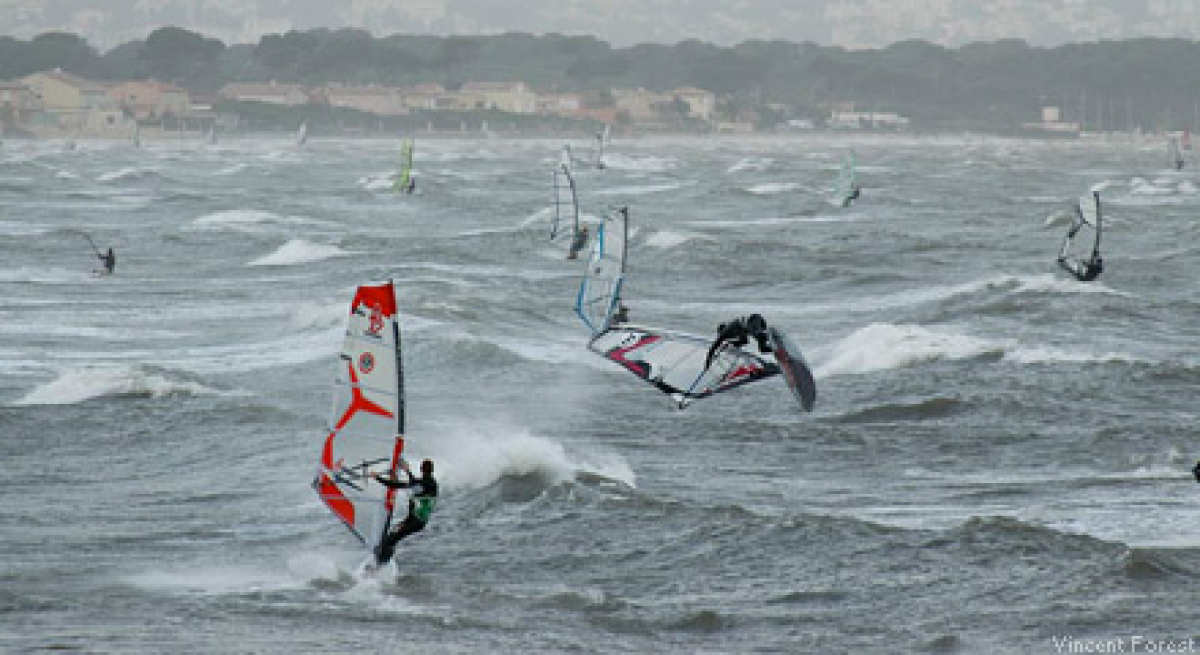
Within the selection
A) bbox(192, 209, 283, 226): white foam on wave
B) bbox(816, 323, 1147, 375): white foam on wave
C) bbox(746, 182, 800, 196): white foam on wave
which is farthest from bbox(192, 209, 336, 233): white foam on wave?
bbox(816, 323, 1147, 375): white foam on wave

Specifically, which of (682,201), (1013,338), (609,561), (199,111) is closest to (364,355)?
(609,561)

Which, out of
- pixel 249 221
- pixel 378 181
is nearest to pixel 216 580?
pixel 249 221

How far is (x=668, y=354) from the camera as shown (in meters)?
20.7

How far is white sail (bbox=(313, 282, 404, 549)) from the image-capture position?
13.0 meters

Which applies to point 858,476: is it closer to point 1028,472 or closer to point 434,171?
point 1028,472

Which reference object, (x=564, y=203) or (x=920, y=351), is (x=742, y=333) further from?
(x=564, y=203)

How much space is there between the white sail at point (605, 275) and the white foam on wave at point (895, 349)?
3484mm

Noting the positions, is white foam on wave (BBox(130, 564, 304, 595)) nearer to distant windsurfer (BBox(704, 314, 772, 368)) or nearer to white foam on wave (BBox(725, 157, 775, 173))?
distant windsurfer (BBox(704, 314, 772, 368))

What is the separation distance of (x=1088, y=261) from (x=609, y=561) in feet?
78.4

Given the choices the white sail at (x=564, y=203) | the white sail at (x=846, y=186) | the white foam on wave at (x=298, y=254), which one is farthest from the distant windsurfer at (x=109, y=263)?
the white sail at (x=846, y=186)

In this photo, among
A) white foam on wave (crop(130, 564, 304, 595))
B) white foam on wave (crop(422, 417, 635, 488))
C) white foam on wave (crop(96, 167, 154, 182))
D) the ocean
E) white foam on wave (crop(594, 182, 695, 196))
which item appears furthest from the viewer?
white foam on wave (crop(96, 167, 154, 182))

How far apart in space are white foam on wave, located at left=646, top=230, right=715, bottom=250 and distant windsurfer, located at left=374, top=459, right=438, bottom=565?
102 feet

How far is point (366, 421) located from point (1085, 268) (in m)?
26.1

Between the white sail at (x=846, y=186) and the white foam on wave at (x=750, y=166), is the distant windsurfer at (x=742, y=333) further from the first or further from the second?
the white foam on wave at (x=750, y=166)
